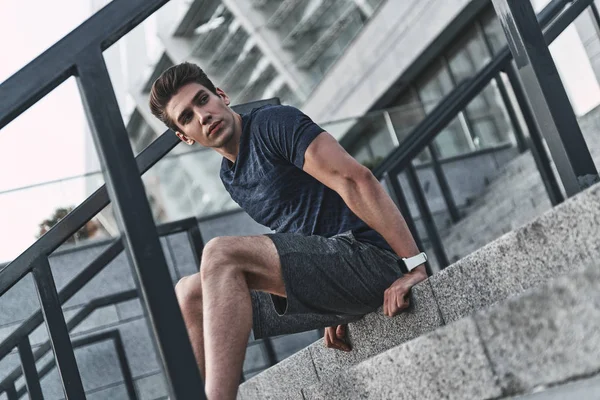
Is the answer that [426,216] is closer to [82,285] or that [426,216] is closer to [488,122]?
[82,285]

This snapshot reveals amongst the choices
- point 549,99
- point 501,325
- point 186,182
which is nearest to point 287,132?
point 549,99

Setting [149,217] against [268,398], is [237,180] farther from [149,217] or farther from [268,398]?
[149,217]

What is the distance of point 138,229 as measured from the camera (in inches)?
57.8

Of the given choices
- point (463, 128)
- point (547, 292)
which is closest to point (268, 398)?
point (547, 292)

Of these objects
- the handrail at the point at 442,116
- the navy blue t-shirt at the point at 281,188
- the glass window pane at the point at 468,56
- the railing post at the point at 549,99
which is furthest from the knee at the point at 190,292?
the glass window pane at the point at 468,56

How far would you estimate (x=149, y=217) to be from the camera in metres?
1.49

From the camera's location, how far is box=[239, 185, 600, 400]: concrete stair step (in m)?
1.58

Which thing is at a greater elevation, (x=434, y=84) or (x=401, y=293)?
(x=434, y=84)

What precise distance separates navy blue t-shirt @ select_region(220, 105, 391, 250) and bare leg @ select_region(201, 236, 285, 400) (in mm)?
346

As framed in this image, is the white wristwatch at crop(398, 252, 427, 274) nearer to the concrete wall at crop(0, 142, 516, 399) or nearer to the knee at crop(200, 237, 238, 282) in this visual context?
the knee at crop(200, 237, 238, 282)

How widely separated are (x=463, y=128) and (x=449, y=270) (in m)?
6.30

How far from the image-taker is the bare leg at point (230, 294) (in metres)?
1.95

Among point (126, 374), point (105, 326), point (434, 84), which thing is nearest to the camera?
point (126, 374)

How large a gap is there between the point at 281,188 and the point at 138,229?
4.02 ft
